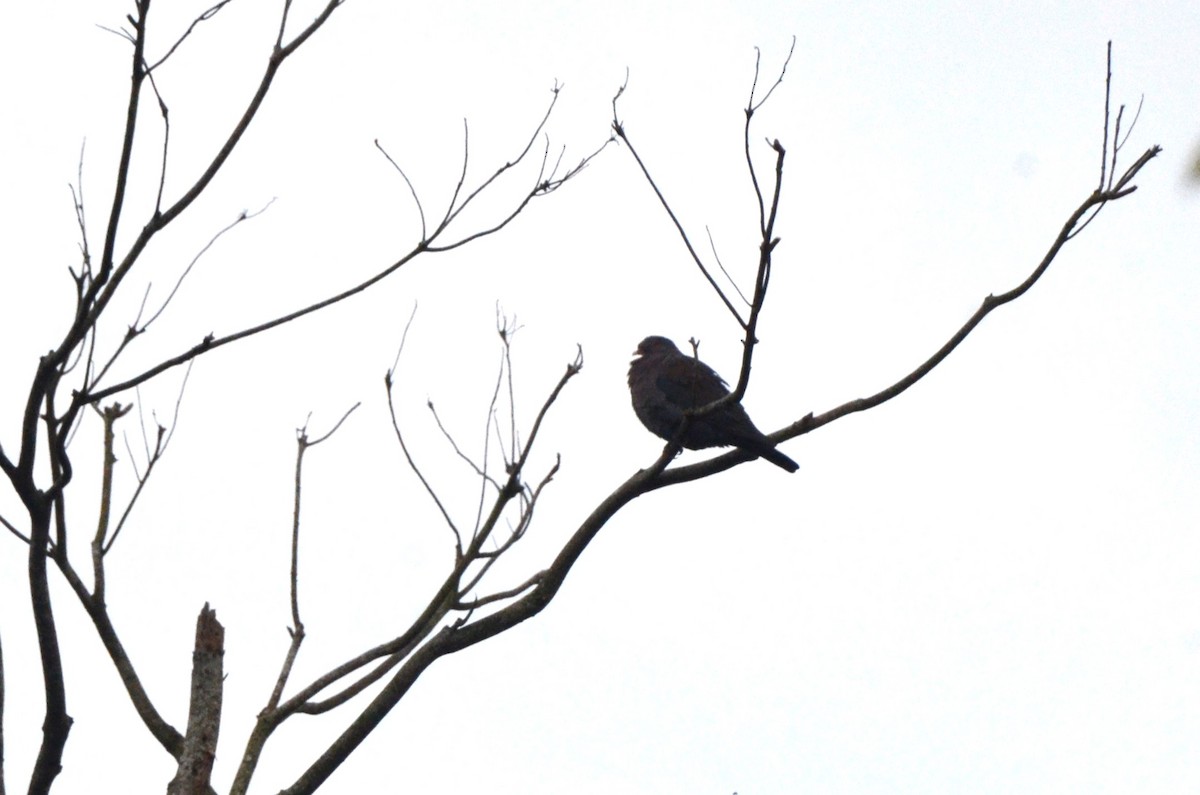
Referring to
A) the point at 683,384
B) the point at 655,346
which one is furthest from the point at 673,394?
the point at 655,346

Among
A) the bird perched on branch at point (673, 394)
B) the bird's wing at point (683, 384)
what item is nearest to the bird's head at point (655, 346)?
the bird perched on branch at point (673, 394)

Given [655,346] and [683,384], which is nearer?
[683,384]

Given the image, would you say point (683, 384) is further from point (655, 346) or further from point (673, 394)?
point (655, 346)

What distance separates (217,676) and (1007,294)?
2630mm

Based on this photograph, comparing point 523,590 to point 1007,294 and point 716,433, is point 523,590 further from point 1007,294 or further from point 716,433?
point 716,433

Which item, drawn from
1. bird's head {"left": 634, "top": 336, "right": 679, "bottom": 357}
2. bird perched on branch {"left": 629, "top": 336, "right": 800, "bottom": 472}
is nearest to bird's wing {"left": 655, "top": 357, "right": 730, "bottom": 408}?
bird perched on branch {"left": 629, "top": 336, "right": 800, "bottom": 472}

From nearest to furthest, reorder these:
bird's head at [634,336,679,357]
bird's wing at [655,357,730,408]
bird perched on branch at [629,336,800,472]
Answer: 1. bird perched on branch at [629,336,800,472]
2. bird's wing at [655,357,730,408]
3. bird's head at [634,336,679,357]

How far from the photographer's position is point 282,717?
11.4 ft

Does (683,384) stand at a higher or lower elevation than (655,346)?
lower

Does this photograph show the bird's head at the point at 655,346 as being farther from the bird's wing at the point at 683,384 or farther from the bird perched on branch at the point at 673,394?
the bird's wing at the point at 683,384

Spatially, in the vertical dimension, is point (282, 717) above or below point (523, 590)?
below

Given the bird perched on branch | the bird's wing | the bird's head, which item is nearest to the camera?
the bird perched on branch

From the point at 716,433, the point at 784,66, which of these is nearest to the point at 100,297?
the point at 784,66

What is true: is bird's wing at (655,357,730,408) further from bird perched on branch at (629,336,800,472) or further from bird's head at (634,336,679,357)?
bird's head at (634,336,679,357)
